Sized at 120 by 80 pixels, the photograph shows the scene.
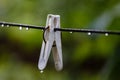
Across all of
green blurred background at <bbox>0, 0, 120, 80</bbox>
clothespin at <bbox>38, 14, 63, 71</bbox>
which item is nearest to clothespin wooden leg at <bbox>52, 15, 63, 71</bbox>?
clothespin at <bbox>38, 14, 63, 71</bbox>

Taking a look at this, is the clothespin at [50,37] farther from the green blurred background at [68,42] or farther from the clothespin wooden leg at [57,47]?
the green blurred background at [68,42]

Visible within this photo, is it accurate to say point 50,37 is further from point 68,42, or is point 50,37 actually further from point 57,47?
point 68,42

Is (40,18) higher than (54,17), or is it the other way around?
(54,17)

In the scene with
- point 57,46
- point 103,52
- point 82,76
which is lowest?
point 82,76

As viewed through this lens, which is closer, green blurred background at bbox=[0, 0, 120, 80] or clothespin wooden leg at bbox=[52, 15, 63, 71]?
clothespin wooden leg at bbox=[52, 15, 63, 71]

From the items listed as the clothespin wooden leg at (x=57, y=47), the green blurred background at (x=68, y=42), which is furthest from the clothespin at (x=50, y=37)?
the green blurred background at (x=68, y=42)

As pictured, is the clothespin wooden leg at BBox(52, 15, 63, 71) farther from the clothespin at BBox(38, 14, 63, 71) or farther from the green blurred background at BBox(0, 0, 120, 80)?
the green blurred background at BBox(0, 0, 120, 80)

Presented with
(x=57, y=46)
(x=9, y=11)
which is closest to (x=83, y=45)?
(x=9, y=11)

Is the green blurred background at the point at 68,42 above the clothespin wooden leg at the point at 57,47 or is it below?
below

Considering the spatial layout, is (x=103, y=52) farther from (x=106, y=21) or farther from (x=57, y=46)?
(x=57, y=46)
